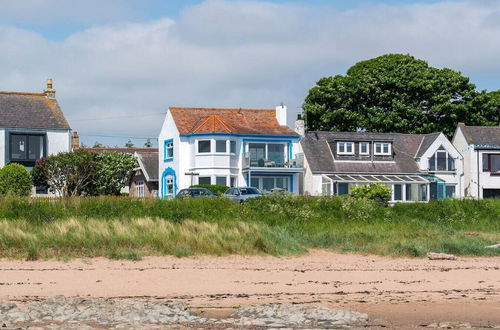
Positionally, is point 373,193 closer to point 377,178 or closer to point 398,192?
point 377,178

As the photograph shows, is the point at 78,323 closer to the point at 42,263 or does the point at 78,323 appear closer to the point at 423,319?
the point at 423,319

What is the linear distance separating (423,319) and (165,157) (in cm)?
4522

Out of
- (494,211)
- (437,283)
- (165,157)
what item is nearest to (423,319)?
(437,283)

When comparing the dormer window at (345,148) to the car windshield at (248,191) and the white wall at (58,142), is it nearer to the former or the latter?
the car windshield at (248,191)

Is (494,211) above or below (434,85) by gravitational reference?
below

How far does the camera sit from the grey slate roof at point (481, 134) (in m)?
66.5

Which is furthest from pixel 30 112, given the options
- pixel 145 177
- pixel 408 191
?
pixel 408 191

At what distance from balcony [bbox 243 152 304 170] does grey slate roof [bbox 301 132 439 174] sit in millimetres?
1155


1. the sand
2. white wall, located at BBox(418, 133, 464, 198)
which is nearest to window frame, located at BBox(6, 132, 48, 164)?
white wall, located at BBox(418, 133, 464, 198)

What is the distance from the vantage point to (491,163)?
66500 mm

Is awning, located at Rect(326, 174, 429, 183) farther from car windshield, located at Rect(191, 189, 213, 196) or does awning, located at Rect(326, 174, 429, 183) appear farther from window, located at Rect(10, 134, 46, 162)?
window, located at Rect(10, 134, 46, 162)

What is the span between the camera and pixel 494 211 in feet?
141

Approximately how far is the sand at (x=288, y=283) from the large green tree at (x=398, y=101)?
42.4m

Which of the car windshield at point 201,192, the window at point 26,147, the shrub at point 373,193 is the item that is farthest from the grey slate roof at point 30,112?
the shrub at point 373,193
